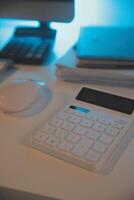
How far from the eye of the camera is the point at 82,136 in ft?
1.66

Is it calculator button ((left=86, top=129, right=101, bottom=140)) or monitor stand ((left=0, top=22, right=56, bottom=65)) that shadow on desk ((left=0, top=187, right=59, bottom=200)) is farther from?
monitor stand ((left=0, top=22, right=56, bottom=65))

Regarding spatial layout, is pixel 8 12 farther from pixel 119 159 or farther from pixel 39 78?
pixel 119 159

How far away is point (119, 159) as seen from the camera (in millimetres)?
476

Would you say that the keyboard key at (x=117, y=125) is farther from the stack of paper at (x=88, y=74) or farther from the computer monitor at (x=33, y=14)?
the computer monitor at (x=33, y=14)

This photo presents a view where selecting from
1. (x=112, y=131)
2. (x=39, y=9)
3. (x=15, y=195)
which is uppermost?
(x=39, y=9)

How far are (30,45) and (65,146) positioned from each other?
40cm

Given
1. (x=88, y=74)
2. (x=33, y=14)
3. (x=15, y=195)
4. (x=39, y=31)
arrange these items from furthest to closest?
(x=39, y=31), (x=33, y=14), (x=88, y=74), (x=15, y=195)

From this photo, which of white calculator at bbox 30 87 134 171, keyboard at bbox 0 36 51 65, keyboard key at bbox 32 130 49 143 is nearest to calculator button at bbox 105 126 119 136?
white calculator at bbox 30 87 134 171

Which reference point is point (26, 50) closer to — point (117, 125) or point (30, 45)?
point (30, 45)

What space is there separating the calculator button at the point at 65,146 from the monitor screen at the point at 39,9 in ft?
1.19

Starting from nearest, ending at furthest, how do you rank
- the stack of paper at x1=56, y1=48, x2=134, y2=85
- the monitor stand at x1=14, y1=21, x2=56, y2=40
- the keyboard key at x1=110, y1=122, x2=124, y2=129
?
1. the keyboard key at x1=110, y1=122, x2=124, y2=129
2. the stack of paper at x1=56, y1=48, x2=134, y2=85
3. the monitor stand at x1=14, y1=21, x2=56, y2=40

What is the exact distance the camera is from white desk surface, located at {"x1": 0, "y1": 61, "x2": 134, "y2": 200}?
43 cm

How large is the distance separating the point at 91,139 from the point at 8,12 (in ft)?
1.46

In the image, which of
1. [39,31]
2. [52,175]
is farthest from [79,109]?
[39,31]
